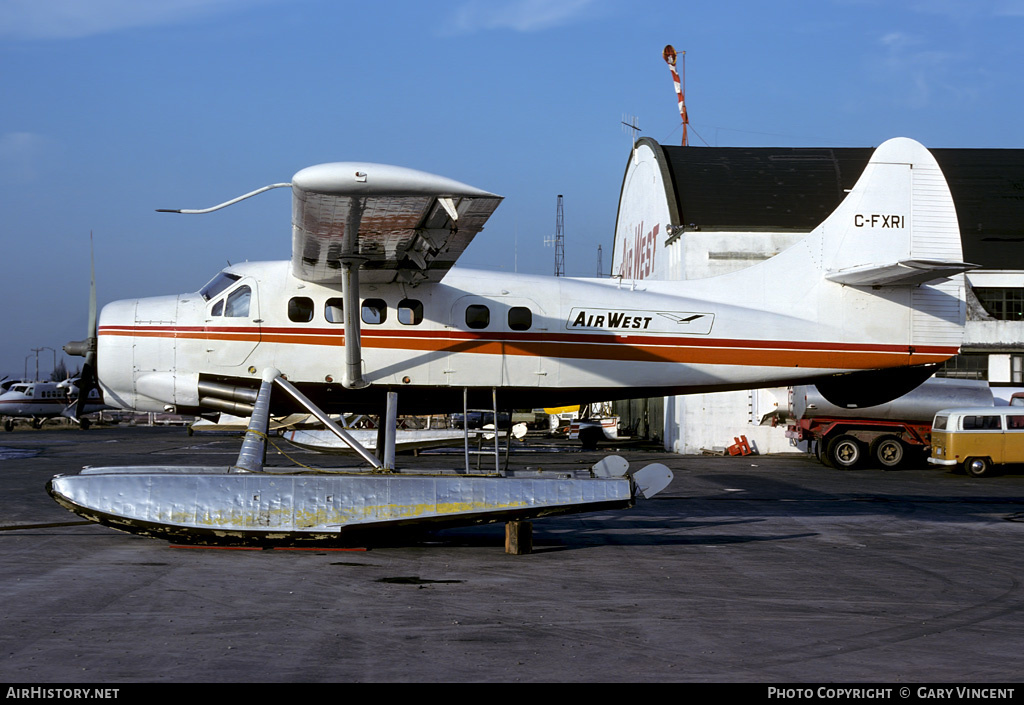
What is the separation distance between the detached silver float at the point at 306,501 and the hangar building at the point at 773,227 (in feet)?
57.6

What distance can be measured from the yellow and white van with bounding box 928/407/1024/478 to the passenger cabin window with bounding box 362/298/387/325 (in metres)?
17.2

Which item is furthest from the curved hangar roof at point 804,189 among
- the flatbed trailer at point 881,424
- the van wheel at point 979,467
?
the van wheel at point 979,467

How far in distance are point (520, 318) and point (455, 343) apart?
0.87 m

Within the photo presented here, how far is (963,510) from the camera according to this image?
14930mm

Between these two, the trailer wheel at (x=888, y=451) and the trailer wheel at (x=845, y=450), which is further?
the trailer wheel at (x=888, y=451)

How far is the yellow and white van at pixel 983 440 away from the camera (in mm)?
22250

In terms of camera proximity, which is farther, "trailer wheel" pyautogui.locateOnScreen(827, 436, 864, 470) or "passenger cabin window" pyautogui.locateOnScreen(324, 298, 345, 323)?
"trailer wheel" pyautogui.locateOnScreen(827, 436, 864, 470)

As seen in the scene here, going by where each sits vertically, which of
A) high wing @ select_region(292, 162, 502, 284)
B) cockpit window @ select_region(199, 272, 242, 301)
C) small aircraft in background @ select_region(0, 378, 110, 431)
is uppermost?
high wing @ select_region(292, 162, 502, 284)

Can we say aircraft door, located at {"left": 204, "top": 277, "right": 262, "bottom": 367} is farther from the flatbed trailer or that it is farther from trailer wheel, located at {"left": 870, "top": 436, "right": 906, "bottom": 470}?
trailer wheel, located at {"left": 870, "top": 436, "right": 906, "bottom": 470}

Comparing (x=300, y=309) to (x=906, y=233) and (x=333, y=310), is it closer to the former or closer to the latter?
(x=333, y=310)

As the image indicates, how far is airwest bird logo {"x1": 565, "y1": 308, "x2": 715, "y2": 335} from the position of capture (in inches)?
446

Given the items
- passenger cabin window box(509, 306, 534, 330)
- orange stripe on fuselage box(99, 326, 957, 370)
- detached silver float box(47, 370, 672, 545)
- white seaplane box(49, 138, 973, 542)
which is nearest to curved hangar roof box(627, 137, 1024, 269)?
white seaplane box(49, 138, 973, 542)

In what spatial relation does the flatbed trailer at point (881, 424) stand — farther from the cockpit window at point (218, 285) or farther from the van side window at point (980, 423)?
the cockpit window at point (218, 285)

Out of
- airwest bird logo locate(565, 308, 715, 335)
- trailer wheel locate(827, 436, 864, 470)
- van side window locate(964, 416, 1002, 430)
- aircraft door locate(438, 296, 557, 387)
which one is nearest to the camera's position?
aircraft door locate(438, 296, 557, 387)
